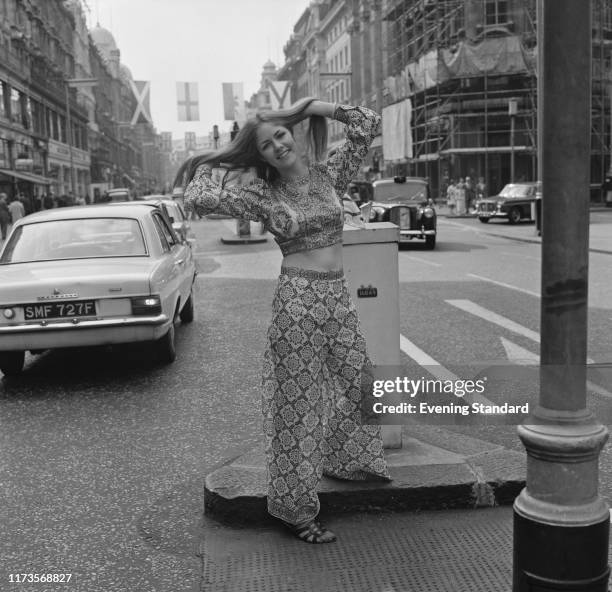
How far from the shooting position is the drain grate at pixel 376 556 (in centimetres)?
314

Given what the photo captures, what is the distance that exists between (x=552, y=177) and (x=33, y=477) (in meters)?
3.48

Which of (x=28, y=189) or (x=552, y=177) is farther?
(x=28, y=189)

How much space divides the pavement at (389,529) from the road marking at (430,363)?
116 centimetres

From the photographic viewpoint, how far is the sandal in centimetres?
350

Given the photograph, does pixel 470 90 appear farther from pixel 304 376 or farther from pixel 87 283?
pixel 304 376

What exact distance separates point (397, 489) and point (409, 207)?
656 inches

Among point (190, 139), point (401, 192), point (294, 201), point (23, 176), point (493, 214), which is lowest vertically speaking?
Answer: point (493, 214)

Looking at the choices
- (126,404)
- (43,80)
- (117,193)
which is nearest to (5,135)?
(117,193)

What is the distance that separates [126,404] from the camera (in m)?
6.11

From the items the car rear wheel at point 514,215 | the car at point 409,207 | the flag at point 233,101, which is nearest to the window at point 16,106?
the flag at point 233,101

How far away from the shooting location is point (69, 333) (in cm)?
644

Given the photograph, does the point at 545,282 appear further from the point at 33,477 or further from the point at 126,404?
the point at 126,404

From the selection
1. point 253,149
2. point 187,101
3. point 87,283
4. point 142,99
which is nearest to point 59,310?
point 87,283

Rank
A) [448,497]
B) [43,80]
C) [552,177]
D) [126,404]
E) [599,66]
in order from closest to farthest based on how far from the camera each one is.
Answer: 1. [552,177]
2. [448,497]
3. [126,404]
4. [599,66]
5. [43,80]
